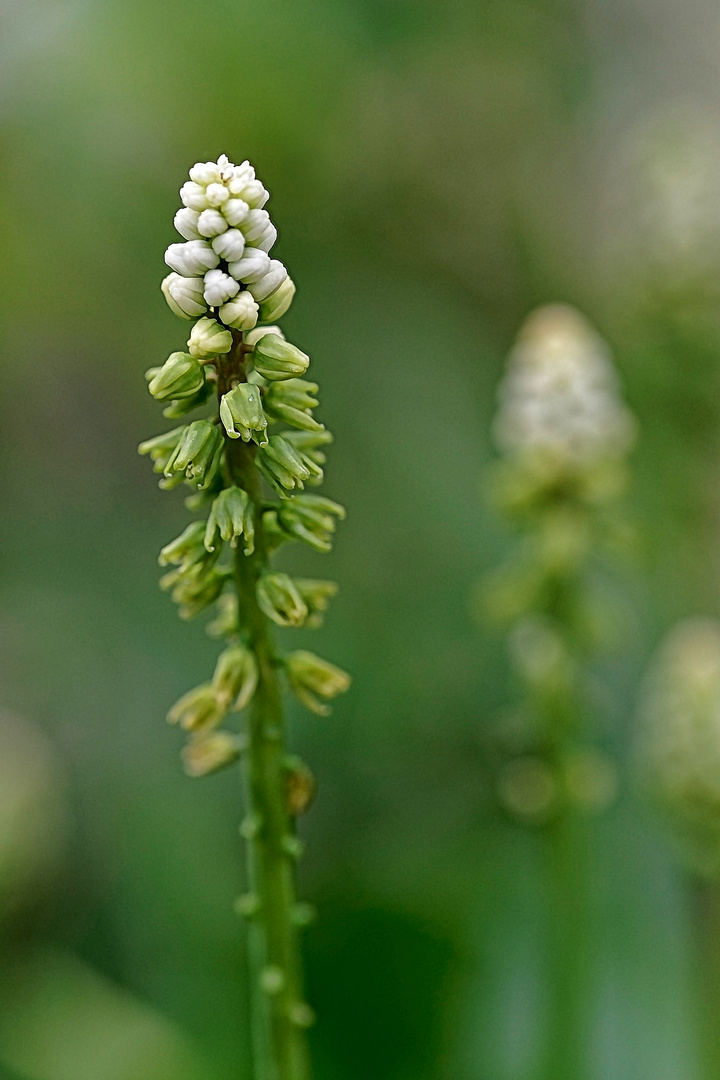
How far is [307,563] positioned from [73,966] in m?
1.02

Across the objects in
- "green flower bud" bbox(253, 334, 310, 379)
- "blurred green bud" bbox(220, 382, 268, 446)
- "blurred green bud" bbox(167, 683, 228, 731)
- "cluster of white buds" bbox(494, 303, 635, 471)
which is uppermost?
"cluster of white buds" bbox(494, 303, 635, 471)

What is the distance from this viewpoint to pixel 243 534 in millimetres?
890

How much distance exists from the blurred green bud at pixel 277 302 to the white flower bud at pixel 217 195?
2.9 inches

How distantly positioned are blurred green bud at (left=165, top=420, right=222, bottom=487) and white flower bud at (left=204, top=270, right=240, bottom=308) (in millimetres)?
93

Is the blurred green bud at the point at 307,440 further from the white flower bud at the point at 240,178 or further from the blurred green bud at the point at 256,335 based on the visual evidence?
the white flower bud at the point at 240,178

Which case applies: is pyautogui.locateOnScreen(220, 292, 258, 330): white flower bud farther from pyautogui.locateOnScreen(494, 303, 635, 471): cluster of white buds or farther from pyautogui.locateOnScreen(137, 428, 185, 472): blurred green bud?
pyautogui.locateOnScreen(494, 303, 635, 471): cluster of white buds

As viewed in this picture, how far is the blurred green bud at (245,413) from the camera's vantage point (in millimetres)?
836

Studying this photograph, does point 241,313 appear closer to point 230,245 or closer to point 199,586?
point 230,245

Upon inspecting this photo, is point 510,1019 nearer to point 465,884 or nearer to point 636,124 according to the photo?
point 465,884

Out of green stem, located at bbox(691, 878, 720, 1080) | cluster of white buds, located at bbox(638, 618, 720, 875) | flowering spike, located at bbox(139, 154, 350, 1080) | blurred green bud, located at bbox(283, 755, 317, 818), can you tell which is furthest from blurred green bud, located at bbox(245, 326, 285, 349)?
green stem, located at bbox(691, 878, 720, 1080)

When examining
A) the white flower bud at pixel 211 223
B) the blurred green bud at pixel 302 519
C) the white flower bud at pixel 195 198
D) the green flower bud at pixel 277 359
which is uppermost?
the white flower bud at pixel 195 198

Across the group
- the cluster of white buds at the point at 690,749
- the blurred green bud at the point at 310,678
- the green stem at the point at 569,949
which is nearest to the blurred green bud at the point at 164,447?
the blurred green bud at the point at 310,678

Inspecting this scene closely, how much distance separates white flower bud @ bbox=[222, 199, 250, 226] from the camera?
0.85 m

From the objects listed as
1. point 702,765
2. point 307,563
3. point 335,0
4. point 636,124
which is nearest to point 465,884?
point 702,765
